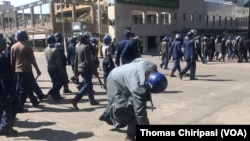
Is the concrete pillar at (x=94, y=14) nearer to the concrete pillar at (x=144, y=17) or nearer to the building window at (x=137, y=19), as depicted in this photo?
the building window at (x=137, y=19)

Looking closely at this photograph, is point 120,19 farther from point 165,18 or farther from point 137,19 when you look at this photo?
point 165,18

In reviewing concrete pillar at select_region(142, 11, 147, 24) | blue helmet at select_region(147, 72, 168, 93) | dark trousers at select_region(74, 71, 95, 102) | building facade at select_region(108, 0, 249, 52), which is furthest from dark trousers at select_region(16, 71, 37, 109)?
concrete pillar at select_region(142, 11, 147, 24)

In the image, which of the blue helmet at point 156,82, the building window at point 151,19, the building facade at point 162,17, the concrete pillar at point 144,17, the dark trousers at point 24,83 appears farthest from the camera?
the building window at point 151,19

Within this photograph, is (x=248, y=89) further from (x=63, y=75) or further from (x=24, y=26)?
(x=24, y=26)

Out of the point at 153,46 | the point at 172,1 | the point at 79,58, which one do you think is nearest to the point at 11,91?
the point at 79,58

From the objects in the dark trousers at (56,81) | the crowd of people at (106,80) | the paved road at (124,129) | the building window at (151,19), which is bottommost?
the paved road at (124,129)

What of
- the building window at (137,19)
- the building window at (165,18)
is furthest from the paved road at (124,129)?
the building window at (165,18)

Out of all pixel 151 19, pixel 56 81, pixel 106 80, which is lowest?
pixel 56 81

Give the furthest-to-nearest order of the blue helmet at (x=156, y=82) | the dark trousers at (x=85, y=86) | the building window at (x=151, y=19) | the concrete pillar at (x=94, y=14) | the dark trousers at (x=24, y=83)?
the building window at (x=151, y=19), the concrete pillar at (x=94, y=14), the dark trousers at (x=85, y=86), the dark trousers at (x=24, y=83), the blue helmet at (x=156, y=82)

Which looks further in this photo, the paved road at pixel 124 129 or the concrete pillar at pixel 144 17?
the concrete pillar at pixel 144 17

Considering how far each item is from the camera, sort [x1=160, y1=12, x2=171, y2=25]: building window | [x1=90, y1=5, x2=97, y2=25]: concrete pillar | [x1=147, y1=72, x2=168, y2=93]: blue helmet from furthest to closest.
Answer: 1. [x1=160, y1=12, x2=171, y2=25]: building window
2. [x1=90, y1=5, x2=97, y2=25]: concrete pillar
3. [x1=147, y1=72, x2=168, y2=93]: blue helmet

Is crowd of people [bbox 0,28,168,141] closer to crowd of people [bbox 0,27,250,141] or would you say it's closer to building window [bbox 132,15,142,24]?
crowd of people [bbox 0,27,250,141]

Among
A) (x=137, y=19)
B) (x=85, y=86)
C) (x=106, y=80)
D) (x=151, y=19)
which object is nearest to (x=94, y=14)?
(x=137, y=19)

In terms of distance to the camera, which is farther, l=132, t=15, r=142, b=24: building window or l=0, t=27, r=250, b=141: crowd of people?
l=132, t=15, r=142, b=24: building window
